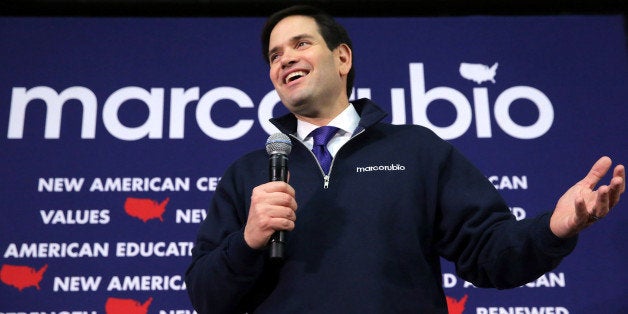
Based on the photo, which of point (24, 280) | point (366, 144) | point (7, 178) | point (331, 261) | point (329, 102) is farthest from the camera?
point (7, 178)

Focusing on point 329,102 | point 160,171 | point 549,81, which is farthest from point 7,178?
point 549,81

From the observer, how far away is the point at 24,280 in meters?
2.46

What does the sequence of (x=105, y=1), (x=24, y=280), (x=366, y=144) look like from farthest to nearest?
(x=105, y=1), (x=24, y=280), (x=366, y=144)

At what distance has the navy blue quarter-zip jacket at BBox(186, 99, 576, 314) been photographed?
1.34 m

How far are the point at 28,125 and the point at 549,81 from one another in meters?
2.19

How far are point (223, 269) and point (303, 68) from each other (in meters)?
0.64

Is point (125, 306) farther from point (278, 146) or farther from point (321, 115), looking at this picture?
point (278, 146)

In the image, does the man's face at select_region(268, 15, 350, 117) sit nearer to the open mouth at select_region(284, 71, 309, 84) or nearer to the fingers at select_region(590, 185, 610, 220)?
the open mouth at select_region(284, 71, 309, 84)

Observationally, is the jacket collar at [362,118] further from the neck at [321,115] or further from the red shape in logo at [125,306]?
the red shape in logo at [125,306]

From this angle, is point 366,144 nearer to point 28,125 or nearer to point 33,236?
point 33,236

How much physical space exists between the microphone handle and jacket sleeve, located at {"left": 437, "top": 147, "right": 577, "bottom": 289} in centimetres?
42

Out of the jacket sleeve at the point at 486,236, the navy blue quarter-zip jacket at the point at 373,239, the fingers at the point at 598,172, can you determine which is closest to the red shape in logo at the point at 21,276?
the navy blue quarter-zip jacket at the point at 373,239

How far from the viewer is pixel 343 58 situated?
2000 mm

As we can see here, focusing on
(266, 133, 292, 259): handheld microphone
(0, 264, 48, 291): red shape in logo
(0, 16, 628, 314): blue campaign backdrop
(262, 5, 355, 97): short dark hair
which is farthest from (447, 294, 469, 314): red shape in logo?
(0, 264, 48, 291): red shape in logo
